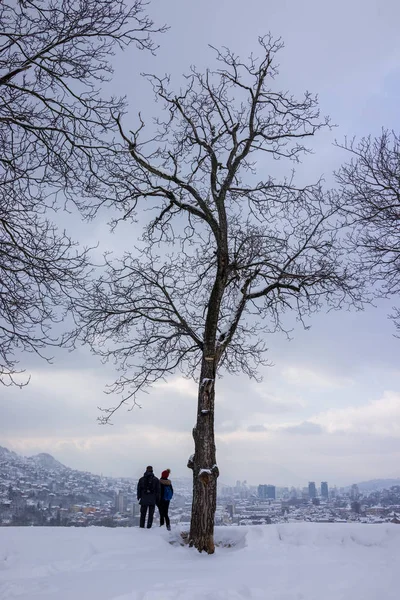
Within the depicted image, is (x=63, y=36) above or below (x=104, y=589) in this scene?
above

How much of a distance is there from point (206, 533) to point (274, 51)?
10622mm

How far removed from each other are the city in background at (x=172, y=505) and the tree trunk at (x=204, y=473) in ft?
4.00

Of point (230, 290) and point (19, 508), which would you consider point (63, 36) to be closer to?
point (230, 290)

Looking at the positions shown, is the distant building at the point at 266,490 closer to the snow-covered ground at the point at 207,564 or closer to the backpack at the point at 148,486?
the backpack at the point at 148,486

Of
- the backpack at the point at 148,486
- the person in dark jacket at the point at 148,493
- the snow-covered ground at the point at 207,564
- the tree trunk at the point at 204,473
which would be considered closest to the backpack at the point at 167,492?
the person in dark jacket at the point at 148,493

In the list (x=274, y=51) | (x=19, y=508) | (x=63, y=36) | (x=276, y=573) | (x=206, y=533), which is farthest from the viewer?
(x=19, y=508)

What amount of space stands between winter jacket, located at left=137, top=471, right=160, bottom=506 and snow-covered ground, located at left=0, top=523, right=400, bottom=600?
1550 mm

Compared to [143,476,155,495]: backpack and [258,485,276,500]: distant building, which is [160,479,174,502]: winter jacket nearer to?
[143,476,155,495]: backpack

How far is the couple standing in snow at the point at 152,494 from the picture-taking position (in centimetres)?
1464

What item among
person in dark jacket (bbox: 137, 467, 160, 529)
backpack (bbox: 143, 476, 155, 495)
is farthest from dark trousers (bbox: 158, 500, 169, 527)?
backpack (bbox: 143, 476, 155, 495)

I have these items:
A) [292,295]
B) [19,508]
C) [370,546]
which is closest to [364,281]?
[292,295]

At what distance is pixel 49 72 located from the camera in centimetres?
728


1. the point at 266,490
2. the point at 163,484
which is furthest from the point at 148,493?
the point at 266,490

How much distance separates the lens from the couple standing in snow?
14.6 m
